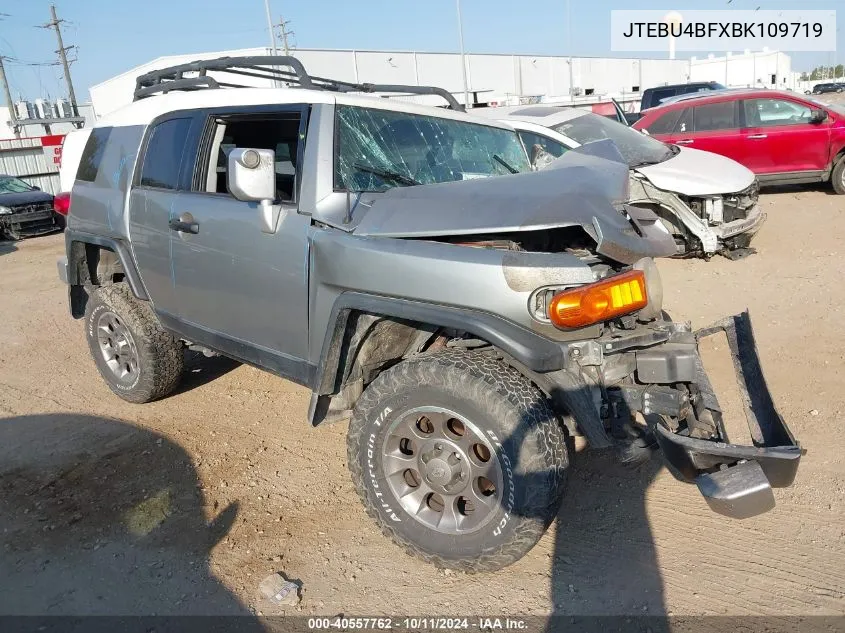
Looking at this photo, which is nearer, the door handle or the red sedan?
the door handle

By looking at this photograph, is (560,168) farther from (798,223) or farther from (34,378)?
(798,223)

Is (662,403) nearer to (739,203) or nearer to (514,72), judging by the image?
(739,203)

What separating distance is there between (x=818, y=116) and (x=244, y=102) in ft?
32.4

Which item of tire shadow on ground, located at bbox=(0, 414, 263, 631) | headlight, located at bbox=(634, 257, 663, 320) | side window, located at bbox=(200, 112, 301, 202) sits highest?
side window, located at bbox=(200, 112, 301, 202)

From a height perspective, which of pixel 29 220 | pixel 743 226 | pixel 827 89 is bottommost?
pixel 827 89

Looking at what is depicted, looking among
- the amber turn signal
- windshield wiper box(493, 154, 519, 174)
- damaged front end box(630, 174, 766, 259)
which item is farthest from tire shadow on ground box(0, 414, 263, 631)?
damaged front end box(630, 174, 766, 259)

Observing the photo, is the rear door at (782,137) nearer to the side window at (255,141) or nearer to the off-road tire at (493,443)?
the side window at (255,141)

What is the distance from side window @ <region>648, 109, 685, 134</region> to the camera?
35.6ft

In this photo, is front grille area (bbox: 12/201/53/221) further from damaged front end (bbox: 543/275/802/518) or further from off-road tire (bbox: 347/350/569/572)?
damaged front end (bbox: 543/275/802/518)

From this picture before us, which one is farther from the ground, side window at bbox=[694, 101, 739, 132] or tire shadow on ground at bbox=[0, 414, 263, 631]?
side window at bbox=[694, 101, 739, 132]

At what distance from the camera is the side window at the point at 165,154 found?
3.81m

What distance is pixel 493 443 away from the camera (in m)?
2.61

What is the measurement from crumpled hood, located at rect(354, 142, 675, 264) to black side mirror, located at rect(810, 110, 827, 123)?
29.3ft

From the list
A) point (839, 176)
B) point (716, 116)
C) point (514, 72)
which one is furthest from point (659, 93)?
point (514, 72)
